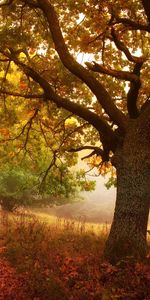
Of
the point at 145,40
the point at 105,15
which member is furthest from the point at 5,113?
the point at 145,40

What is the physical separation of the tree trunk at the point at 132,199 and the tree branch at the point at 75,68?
696 millimetres

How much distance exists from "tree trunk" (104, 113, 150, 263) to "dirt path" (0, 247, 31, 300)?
7.69 ft

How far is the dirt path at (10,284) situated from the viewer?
27.6ft

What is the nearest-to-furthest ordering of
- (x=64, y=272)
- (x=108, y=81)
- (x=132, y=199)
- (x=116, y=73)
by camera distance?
(x=64, y=272)
(x=116, y=73)
(x=132, y=199)
(x=108, y=81)

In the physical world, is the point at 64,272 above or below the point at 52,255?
below

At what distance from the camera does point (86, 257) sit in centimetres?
974

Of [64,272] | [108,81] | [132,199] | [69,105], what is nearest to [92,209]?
[108,81]

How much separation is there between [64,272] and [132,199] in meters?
2.52

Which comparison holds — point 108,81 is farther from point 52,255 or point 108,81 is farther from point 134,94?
point 52,255

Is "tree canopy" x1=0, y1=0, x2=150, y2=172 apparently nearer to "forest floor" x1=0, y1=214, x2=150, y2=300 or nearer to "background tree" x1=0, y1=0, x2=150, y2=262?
"background tree" x1=0, y1=0, x2=150, y2=262

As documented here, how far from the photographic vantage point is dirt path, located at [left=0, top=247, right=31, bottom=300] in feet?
27.6

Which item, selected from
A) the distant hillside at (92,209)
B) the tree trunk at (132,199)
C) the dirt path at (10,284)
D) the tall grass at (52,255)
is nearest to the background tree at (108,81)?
the tree trunk at (132,199)

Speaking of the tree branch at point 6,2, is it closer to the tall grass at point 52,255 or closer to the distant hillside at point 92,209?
the tall grass at point 52,255

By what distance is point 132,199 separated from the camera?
384 inches
